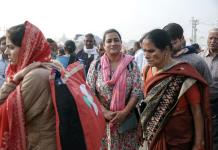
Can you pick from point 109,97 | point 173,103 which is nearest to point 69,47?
point 109,97

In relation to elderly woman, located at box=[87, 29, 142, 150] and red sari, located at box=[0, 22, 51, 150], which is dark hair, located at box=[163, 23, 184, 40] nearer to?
elderly woman, located at box=[87, 29, 142, 150]

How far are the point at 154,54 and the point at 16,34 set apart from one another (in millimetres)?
1294

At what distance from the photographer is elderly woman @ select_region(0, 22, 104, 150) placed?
8.47ft

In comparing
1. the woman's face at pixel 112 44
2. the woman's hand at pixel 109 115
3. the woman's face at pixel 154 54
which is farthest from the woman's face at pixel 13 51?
the woman's face at pixel 112 44

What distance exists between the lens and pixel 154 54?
340 centimetres

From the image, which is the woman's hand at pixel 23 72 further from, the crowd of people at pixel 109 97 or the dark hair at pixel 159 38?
the dark hair at pixel 159 38

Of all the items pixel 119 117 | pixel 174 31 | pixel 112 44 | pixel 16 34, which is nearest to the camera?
pixel 16 34

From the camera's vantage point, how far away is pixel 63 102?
2578 mm

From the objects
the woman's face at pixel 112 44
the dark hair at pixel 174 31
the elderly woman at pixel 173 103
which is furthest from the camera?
the woman's face at pixel 112 44

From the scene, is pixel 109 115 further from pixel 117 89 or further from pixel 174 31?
pixel 174 31

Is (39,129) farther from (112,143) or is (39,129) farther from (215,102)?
(215,102)

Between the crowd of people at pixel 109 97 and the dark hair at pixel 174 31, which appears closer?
the crowd of people at pixel 109 97

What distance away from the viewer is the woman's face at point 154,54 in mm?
3398

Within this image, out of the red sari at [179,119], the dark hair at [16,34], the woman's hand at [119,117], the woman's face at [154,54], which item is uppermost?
the dark hair at [16,34]
